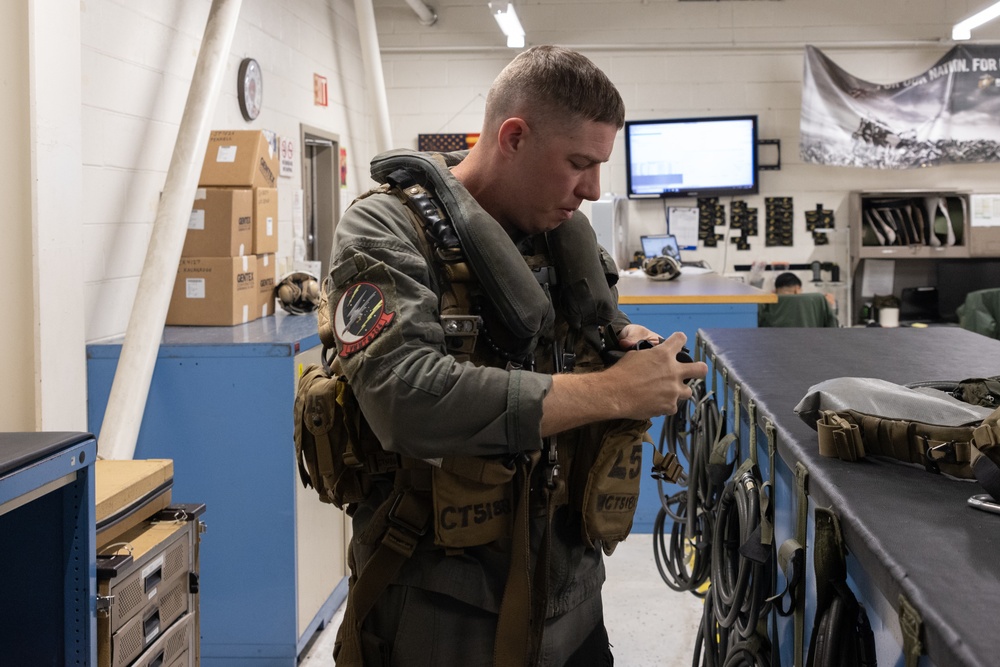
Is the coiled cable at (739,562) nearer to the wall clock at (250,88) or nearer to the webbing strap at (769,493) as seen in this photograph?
the webbing strap at (769,493)

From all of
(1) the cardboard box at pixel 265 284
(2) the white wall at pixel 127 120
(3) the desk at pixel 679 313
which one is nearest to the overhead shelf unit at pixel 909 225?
(3) the desk at pixel 679 313

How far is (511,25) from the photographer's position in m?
6.55

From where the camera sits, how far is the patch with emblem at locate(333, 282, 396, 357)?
129 centimetres

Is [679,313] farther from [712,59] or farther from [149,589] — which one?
[712,59]

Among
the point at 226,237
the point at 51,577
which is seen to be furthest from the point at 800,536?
the point at 226,237

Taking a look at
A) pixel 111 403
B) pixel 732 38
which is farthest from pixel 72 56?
pixel 732 38

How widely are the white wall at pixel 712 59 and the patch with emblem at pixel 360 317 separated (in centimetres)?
659

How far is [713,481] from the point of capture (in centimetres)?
214

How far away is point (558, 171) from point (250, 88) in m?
3.63

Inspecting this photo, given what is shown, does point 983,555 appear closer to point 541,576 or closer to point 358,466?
point 541,576

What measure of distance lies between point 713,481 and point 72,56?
6.33 feet

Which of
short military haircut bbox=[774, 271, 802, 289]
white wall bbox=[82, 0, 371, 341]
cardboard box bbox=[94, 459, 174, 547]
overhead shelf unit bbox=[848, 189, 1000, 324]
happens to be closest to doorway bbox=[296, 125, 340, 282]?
white wall bbox=[82, 0, 371, 341]

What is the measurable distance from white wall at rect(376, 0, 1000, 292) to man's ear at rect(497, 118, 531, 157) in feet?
20.9

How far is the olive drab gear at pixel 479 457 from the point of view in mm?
1418
